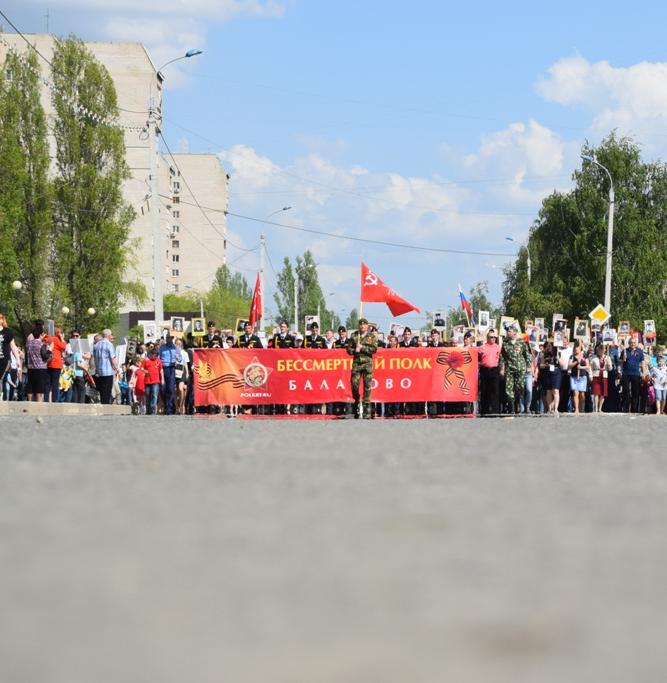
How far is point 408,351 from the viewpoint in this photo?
2872cm

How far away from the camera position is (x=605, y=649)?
455 cm

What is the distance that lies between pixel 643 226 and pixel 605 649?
80417mm

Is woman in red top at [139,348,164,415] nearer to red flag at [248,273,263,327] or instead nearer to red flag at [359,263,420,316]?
red flag at [359,263,420,316]

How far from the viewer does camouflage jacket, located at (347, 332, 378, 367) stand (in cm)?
2655

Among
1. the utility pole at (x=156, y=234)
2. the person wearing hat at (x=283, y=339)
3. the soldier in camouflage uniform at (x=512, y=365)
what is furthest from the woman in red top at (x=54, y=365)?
the utility pole at (x=156, y=234)

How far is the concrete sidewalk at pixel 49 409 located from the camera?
2831cm

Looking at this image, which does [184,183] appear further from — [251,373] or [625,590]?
[625,590]

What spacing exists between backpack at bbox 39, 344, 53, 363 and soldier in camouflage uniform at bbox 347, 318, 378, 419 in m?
6.81

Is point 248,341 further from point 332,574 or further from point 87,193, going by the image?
point 87,193

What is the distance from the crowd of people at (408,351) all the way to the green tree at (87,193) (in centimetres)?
3372

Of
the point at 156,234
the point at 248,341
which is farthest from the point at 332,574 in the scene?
the point at 156,234

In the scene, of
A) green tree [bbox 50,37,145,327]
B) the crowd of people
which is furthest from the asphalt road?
green tree [bbox 50,37,145,327]

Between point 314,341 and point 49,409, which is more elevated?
Result: point 314,341

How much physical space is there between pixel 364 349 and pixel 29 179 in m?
44.0
